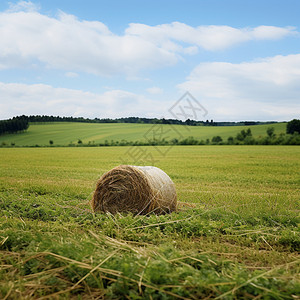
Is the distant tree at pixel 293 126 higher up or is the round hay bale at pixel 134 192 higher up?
the distant tree at pixel 293 126

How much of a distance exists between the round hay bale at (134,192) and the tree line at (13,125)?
8738cm

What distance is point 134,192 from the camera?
7.37 meters

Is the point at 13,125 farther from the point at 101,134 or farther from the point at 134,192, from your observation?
the point at 134,192

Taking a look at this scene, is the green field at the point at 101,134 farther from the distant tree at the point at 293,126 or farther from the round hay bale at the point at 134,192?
the round hay bale at the point at 134,192

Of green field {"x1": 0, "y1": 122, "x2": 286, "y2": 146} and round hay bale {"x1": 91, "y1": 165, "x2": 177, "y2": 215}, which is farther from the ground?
green field {"x1": 0, "y1": 122, "x2": 286, "y2": 146}

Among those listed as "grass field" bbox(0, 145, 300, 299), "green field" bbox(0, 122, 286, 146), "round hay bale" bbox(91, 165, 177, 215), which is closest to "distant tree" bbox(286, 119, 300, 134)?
"green field" bbox(0, 122, 286, 146)

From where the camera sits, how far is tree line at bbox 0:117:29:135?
86.6 meters

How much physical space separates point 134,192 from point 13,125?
295 feet

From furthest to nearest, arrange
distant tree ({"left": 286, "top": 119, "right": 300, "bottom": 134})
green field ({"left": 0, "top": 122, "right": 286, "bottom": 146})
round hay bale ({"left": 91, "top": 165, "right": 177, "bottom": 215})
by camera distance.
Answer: green field ({"left": 0, "top": 122, "right": 286, "bottom": 146}), distant tree ({"left": 286, "top": 119, "right": 300, "bottom": 134}), round hay bale ({"left": 91, "top": 165, "right": 177, "bottom": 215})

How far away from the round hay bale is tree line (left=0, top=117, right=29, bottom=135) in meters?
87.4

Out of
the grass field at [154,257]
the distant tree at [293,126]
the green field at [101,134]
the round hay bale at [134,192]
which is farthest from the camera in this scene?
the green field at [101,134]

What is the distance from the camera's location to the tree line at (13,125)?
86.6 metres

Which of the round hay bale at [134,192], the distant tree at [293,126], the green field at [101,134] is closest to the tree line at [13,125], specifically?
the green field at [101,134]

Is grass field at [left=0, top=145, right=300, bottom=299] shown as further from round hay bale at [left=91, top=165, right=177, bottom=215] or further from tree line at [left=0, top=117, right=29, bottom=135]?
tree line at [left=0, top=117, right=29, bottom=135]
